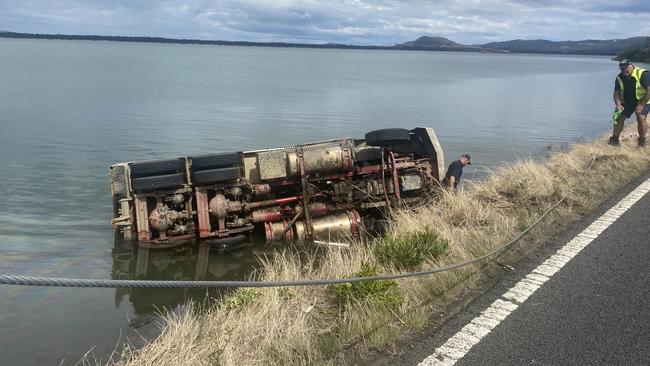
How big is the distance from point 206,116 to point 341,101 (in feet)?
38.1

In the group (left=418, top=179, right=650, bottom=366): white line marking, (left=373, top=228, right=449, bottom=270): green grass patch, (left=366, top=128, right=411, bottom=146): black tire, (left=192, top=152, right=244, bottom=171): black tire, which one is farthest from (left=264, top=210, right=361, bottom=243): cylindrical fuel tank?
(left=418, top=179, right=650, bottom=366): white line marking

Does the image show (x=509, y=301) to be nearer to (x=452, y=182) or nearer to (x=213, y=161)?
(x=213, y=161)

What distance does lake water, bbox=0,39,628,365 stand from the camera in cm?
790

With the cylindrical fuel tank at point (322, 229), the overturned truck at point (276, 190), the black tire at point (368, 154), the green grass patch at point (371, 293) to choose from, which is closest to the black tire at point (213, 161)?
the overturned truck at point (276, 190)

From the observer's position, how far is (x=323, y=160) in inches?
424

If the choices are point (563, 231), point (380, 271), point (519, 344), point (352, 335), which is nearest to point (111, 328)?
point (380, 271)

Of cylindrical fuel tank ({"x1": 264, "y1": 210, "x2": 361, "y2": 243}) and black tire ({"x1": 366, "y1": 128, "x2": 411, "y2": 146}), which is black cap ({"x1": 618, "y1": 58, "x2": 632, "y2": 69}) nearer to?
black tire ({"x1": 366, "y1": 128, "x2": 411, "y2": 146})

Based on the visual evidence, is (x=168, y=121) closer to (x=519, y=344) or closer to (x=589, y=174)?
(x=589, y=174)

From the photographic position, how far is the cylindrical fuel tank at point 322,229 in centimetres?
1059

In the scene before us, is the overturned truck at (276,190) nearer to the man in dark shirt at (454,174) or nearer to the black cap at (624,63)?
the man in dark shirt at (454,174)

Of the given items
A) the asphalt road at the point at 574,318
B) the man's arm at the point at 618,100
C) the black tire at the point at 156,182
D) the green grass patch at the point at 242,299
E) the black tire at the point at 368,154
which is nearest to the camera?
the asphalt road at the point at 574,318

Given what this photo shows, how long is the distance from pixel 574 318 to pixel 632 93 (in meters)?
11.6

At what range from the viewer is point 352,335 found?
14.4 feet

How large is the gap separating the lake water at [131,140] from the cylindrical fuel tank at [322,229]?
0.65 metres
